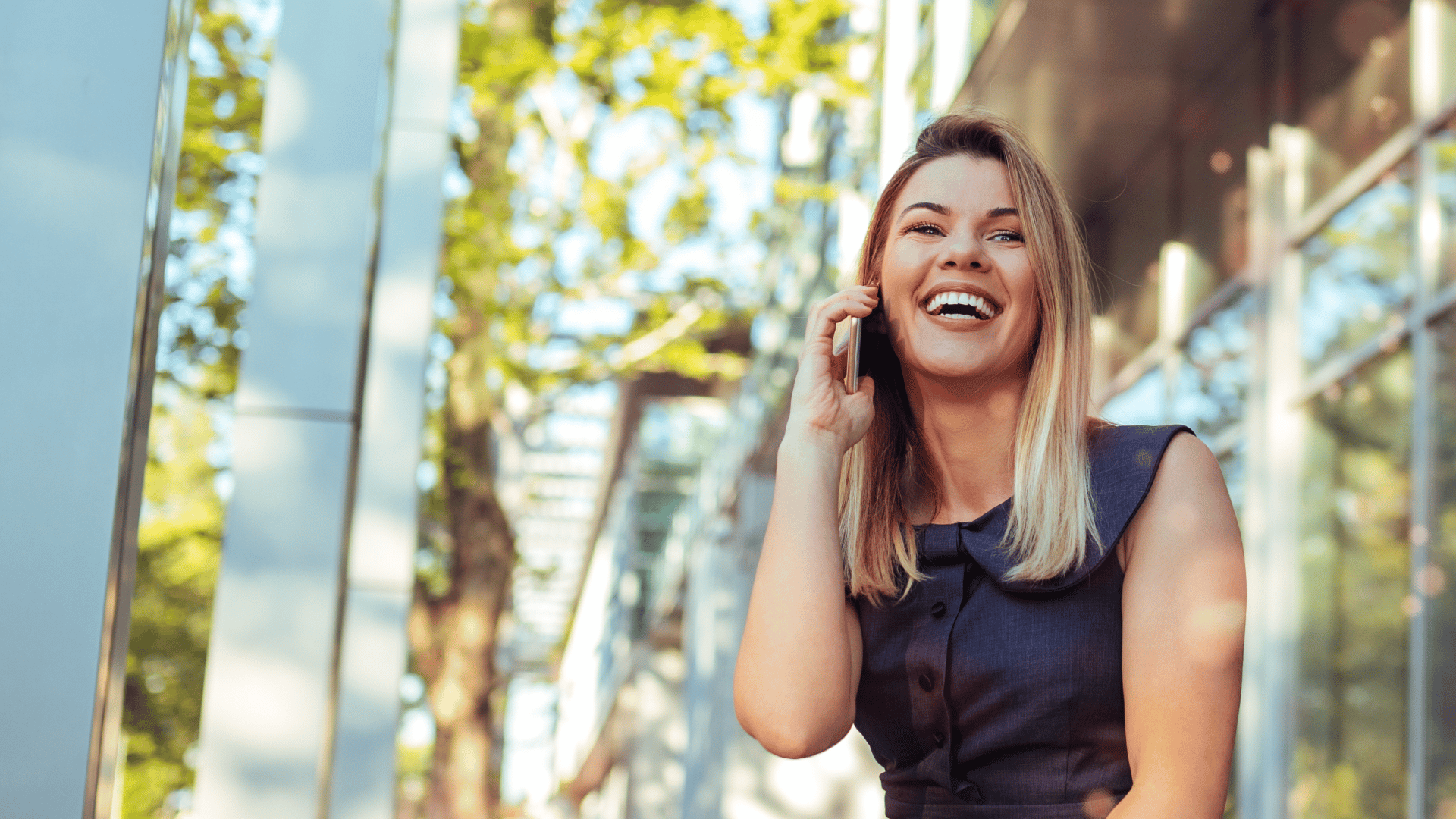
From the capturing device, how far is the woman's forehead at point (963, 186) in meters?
2.08

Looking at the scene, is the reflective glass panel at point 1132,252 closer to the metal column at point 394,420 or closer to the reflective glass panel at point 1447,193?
the reflective glass panel at point 1447,193

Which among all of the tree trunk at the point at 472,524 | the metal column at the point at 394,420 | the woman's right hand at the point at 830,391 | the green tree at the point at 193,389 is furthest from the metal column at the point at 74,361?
the tree trunk at the point at 472,524

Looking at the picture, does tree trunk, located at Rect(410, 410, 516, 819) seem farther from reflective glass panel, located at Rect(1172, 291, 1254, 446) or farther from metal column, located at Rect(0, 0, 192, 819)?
metal column, located at Rect(0, 0, 192, 819)

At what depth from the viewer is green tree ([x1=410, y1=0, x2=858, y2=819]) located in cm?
1061

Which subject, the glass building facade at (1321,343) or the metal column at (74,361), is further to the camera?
the glass building facade at (1321,343)

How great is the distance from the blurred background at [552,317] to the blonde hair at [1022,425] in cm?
105

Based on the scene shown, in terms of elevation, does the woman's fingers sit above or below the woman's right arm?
above

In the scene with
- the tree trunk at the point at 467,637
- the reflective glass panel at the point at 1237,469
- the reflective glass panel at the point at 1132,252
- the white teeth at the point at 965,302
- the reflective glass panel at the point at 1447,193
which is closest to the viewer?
the white teeth at the point at 965,302

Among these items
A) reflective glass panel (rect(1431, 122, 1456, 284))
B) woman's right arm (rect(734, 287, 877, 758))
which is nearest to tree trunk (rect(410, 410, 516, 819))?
reflective glass panel (rect(1431, 122, 1456, 284))

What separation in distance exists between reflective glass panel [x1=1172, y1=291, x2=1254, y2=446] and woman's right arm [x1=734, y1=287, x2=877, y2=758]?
226 inches

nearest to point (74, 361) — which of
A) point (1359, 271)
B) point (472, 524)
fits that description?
point (1359, 271)

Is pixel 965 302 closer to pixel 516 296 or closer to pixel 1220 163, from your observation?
pixel 1220 163

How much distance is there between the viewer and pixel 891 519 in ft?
7.04

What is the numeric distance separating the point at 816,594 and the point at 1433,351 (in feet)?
14.4
